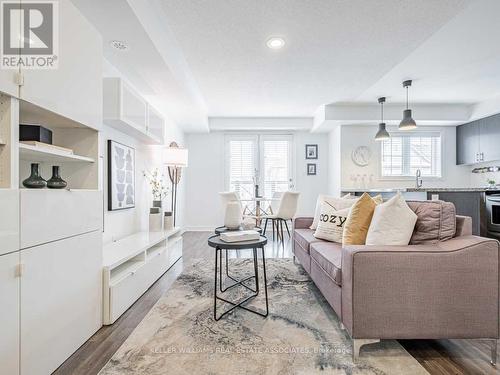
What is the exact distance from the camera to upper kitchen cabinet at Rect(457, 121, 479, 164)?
17.9 ft

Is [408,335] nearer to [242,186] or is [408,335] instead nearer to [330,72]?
[330,72]

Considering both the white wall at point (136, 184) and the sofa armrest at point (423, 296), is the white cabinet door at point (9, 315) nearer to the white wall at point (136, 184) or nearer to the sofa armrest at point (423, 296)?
the white wall at point (136, 184)

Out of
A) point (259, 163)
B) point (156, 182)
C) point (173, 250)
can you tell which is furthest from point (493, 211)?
point (156, 182)

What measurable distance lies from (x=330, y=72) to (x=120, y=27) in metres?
2.62

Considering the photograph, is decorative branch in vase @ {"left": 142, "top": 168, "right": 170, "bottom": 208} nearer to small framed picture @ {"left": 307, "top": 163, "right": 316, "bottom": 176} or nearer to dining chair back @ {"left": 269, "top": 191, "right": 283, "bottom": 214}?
dining chair back @ {"left": 269, "top": 191, "right": 283, "bottom": 214}

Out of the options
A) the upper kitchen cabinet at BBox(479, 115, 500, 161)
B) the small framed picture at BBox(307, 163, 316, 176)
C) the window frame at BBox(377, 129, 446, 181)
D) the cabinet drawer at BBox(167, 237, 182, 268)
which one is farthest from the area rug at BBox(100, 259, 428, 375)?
the upper kitchen cabinet at BBox(479, 115, 500, 161)

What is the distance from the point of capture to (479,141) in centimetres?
536

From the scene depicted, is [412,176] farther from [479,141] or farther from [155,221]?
[155,221]

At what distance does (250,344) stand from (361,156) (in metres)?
5.06

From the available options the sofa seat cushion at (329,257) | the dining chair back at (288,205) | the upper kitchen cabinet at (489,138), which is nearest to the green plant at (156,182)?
the dining chair back at (288,205)

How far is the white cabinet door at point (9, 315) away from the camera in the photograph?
122cm

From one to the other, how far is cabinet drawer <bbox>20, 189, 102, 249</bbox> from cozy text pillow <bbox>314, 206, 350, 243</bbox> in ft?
6.54

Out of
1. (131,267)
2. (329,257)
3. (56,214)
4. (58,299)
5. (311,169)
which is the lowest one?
(131,267)

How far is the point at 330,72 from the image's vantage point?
12.2ft
